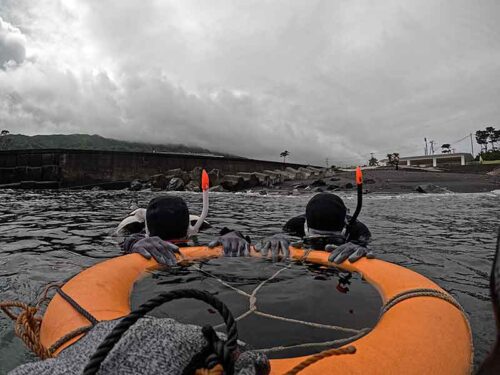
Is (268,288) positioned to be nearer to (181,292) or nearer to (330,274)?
(330,274)

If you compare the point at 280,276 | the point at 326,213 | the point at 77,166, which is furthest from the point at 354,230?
the point at 77,166

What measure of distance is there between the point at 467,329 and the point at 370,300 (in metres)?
1.08

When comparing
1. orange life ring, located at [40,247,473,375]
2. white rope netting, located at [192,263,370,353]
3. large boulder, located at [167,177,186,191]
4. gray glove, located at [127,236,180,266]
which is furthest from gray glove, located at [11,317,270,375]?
large boulder, located at [167,177,186,191]

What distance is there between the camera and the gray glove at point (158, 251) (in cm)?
365

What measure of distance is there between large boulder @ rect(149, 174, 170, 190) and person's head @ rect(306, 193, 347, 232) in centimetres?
2384

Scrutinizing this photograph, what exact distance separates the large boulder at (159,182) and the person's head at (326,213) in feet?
78.2

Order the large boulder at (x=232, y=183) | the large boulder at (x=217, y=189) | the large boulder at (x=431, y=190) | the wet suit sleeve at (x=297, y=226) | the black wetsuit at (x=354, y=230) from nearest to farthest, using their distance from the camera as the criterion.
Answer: the black wetsuit at (x=354, y=230), the wet suit sleeve at (x=297, y=226), the large boulder at (x=431, y=190), the large boulder at (x=217, y=189), the large boulder at (x=232, y=183)

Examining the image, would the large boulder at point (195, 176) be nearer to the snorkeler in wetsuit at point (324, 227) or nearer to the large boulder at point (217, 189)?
the large boulder at point (217, 189)

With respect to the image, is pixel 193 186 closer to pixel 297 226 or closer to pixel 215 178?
pixel 215 178

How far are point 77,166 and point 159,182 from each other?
7.27m

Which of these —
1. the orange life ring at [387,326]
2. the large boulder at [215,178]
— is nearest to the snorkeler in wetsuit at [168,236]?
the orange life ring at [387,326]

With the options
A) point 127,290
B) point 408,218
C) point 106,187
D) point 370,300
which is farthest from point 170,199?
point 106,187

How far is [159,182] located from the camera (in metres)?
27.3

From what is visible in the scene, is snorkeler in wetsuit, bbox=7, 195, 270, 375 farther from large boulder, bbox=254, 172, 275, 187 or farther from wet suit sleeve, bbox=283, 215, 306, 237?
large boulder, bbox=254, 172, 275, 187
